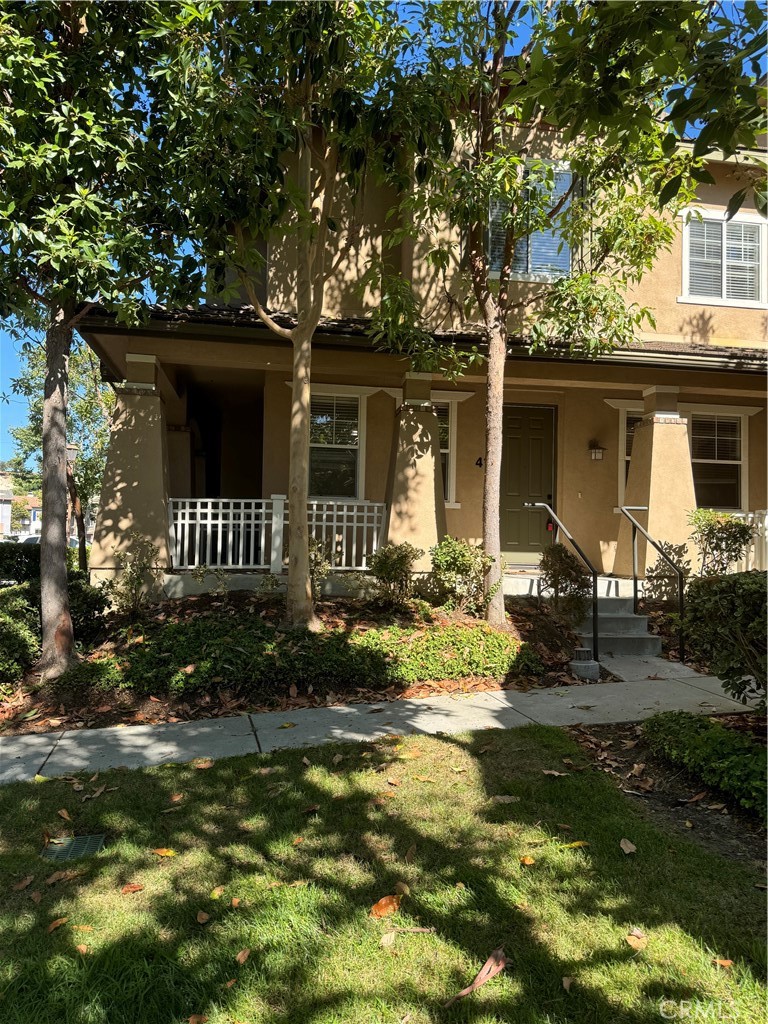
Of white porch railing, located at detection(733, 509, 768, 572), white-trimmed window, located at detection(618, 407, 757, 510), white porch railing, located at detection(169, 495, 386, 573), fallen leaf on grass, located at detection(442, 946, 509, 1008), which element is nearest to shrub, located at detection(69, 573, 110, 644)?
white porch railing, located at detection(169, 495, 386, 573)

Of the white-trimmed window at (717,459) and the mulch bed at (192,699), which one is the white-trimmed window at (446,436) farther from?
the white-trimmed window at (717,459)

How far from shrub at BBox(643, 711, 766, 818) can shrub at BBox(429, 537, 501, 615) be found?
3314 millimetres

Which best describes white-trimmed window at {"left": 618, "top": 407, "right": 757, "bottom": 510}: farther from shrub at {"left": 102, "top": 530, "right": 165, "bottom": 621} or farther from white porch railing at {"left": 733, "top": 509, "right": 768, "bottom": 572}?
shrub at {"left": 102, "top": 530, "right": 165, "bottom": 621}

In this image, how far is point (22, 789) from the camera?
4168 millimetres

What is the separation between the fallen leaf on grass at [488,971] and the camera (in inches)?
91.0

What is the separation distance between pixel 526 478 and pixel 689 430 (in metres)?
3.14

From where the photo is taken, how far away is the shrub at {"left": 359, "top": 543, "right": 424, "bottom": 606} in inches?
318

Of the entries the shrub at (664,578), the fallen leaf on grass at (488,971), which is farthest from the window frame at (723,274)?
the fallen leaf on grass at (488,971)

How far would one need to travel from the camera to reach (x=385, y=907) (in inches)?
111

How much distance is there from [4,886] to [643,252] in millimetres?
8717

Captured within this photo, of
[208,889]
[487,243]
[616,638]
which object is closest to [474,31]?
[487,243]

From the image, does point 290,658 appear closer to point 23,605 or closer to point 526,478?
point 23,605

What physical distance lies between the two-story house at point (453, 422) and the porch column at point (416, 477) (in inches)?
1.1

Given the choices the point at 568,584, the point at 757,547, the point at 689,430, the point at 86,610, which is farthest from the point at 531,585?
the point at 86,610
